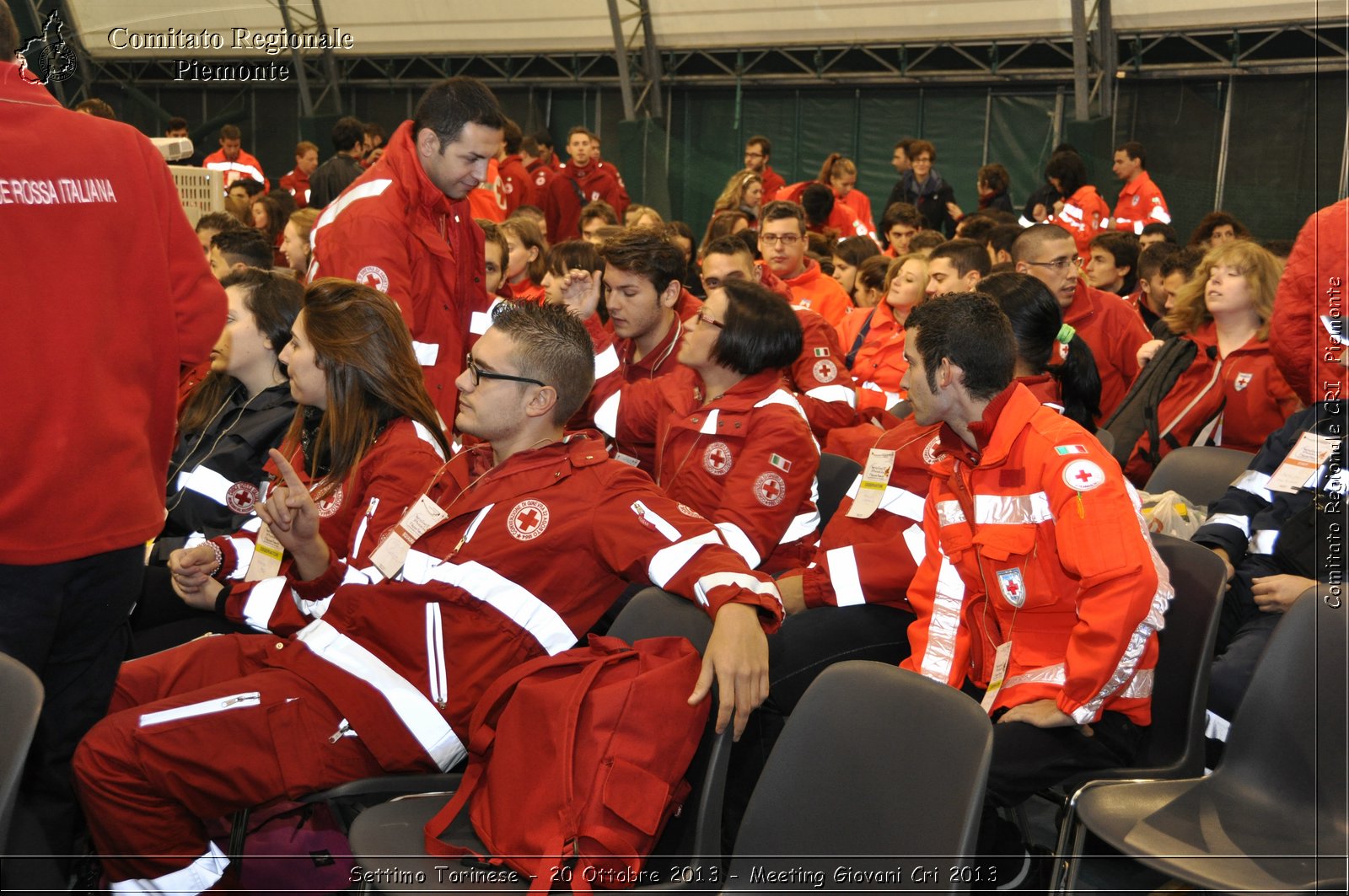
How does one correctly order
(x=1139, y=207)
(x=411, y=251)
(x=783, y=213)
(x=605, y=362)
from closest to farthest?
(x=411, y=251) < (x=605, y=362) < (x=783, y=213) < (x=1139, y=207)

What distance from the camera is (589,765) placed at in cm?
192

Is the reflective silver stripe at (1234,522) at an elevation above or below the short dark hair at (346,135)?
below

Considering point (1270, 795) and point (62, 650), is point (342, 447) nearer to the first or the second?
point (62, 650)

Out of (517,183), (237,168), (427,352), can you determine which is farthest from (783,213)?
(237,168)

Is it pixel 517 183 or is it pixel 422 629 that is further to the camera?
pixel 517 183

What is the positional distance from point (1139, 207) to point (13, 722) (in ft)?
30.8

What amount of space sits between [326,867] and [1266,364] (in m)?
3.44

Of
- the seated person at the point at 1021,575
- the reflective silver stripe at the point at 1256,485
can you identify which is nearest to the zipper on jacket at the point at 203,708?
the seated person at the point at 1021,575

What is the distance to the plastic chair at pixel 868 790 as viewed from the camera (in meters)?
1.75

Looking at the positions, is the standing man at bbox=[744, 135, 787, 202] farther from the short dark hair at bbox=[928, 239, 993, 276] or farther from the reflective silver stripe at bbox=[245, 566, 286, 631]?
the reflective silver stripe at bbox=[245, 566, 286, 631]

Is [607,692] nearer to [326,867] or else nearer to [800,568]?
[326,867]

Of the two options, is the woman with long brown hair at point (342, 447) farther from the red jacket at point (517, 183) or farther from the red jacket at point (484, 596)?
the red jacket at point (517, 183)

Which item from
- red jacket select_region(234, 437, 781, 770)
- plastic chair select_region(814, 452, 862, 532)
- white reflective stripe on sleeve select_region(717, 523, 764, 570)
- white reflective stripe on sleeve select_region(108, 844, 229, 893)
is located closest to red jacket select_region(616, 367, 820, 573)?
white reflective stripe on sleeve select_region(717, 523, 764, 570)

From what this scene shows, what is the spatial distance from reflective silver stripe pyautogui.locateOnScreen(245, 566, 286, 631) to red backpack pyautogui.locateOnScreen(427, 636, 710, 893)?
0.91 m
